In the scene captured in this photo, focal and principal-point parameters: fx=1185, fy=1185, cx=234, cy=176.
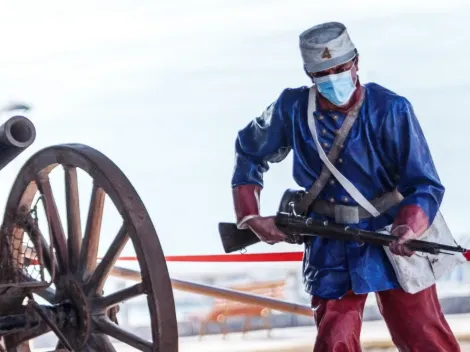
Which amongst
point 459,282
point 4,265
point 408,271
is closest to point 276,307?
point 4,265

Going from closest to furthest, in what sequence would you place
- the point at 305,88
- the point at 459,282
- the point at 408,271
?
1. the point at 408,271
2. the point at 305,88
3. the point at 459,282

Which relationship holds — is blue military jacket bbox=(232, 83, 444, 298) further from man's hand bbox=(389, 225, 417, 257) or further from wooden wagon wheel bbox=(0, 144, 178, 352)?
wooden wagon wheel bbox=(0, 144, 178, 352)

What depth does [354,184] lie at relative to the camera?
2199 mm

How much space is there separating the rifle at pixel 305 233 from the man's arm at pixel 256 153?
0.18 feet

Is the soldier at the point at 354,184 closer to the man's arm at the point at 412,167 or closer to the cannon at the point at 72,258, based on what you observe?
the man's arm at the point at 412,167

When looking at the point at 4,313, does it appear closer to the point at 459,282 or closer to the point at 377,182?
the point at 377,182

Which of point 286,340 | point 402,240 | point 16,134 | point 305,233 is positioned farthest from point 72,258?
point 286,340

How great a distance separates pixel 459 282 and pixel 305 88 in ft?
8.11

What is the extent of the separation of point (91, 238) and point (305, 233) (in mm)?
482

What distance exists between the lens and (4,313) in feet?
8.09

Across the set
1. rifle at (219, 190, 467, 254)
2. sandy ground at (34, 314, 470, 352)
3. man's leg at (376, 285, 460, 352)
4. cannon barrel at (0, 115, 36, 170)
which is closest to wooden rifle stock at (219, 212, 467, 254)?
rifle at (219, 190, 467, 254)

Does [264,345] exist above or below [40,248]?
below

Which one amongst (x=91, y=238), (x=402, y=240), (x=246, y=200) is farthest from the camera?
(x=91, y=238)

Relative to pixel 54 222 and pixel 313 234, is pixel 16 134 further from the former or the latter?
pixel 313 234
